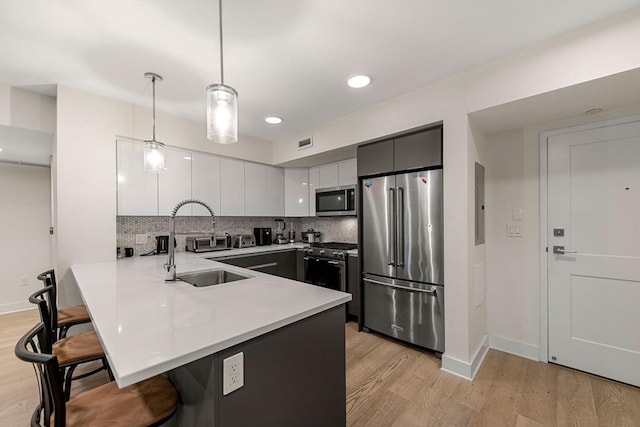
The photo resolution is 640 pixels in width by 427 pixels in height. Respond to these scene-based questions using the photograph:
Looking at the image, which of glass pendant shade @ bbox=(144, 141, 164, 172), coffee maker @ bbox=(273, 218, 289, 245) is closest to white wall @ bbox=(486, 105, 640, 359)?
coffee maker @ bbox=(273, 218, 289, 245)

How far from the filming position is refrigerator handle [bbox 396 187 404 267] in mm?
2693

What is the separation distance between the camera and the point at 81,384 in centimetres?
222

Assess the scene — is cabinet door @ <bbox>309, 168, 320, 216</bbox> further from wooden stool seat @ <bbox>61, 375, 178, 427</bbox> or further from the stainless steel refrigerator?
wooden stool seat @ <bbox>61, 375, 178, 427</bbox>

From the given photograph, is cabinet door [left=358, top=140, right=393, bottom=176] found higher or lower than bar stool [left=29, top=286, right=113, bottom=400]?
higher

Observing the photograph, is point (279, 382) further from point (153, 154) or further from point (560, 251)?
point (560, 251)

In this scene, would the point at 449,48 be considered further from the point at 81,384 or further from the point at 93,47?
the point at 81,384

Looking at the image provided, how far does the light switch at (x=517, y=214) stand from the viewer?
8.63 feet

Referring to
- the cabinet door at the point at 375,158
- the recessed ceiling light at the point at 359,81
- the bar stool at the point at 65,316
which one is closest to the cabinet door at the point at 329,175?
the cabinet door at the point at 375,158

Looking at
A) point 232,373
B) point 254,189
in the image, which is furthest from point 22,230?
point 232,373

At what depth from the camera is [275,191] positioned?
4309mm

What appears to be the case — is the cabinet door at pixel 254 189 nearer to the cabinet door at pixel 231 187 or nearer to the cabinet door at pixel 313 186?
the cabinet door at pixel 231 187

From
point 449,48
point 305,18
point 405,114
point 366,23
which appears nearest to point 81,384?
point 305,18

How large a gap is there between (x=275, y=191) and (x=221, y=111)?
2852mm

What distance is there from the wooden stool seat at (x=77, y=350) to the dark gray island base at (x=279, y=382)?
65 centimetres
